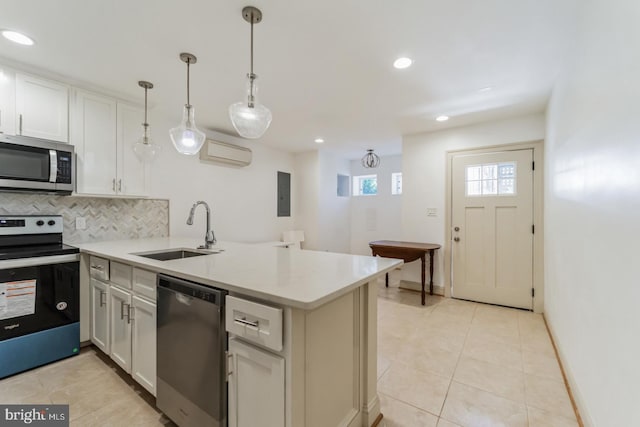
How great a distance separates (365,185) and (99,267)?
16.5ft

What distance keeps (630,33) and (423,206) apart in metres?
3.03

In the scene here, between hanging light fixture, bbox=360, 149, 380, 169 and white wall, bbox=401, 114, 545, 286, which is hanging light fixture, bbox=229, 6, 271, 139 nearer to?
white wall, bbox=401, 114, 545, 286

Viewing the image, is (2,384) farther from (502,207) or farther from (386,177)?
(386,177)

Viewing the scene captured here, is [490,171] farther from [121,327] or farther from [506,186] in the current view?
[121,327]

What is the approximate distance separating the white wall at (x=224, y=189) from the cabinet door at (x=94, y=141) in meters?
0.50

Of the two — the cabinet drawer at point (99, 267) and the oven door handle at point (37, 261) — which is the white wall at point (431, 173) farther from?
the oven door handle at point (37, 261)

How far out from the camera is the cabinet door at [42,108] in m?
2.18

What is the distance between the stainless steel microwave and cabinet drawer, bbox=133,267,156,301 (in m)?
1.21

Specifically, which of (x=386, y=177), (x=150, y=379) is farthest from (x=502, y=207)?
(x=150, y=379)

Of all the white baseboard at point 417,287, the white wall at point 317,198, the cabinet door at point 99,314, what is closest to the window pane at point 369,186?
the white wall at point 317,198

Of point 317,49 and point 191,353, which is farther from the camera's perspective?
point 317,49

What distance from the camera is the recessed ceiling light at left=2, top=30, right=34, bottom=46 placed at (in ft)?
5.91

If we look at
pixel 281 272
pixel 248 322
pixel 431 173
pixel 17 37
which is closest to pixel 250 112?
pixel 281 272

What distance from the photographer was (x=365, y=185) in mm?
6203
